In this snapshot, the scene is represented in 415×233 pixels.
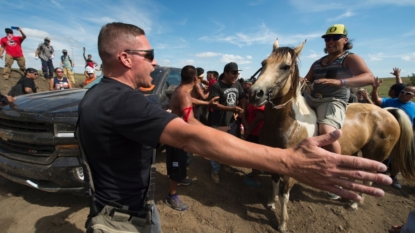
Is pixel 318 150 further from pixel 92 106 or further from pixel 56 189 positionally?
pixel 56 189

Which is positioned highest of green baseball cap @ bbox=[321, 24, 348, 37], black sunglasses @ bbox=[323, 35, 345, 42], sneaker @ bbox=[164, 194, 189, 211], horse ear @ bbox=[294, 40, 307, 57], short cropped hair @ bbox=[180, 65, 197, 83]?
green baseball cap @ bbox=[321, 24, 348, 37]

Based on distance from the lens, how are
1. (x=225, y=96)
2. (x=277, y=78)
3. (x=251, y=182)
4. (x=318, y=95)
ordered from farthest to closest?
(x=225, y=96), (x=251, y=182), (x=318, y=95), (x=277, y=78)

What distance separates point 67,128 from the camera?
2.96 metres

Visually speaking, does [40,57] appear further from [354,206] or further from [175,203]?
[354,206]

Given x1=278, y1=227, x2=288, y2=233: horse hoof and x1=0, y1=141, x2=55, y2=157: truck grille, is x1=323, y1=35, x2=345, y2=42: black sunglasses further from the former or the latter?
x1=0, y1=141, x2=55, y2=157: truck grille

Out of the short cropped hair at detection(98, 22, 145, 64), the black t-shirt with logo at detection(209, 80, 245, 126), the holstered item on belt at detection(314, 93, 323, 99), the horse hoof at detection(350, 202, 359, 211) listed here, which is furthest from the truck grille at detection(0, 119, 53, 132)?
the horse hoof at detection(350, 202, 359, 211)

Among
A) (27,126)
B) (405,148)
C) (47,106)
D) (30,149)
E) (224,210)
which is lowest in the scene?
(224,210)

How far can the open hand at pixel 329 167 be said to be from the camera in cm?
102

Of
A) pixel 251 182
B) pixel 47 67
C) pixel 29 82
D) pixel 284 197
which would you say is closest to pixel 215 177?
pixel 251 182

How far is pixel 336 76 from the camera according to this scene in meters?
3.28

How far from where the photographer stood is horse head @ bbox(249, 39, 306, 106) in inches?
106

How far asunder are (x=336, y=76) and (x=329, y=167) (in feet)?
9.31

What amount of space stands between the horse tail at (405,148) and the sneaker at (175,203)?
15.0 feet

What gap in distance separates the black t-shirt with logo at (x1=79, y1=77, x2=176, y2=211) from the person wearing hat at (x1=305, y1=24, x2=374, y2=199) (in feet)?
8.63
